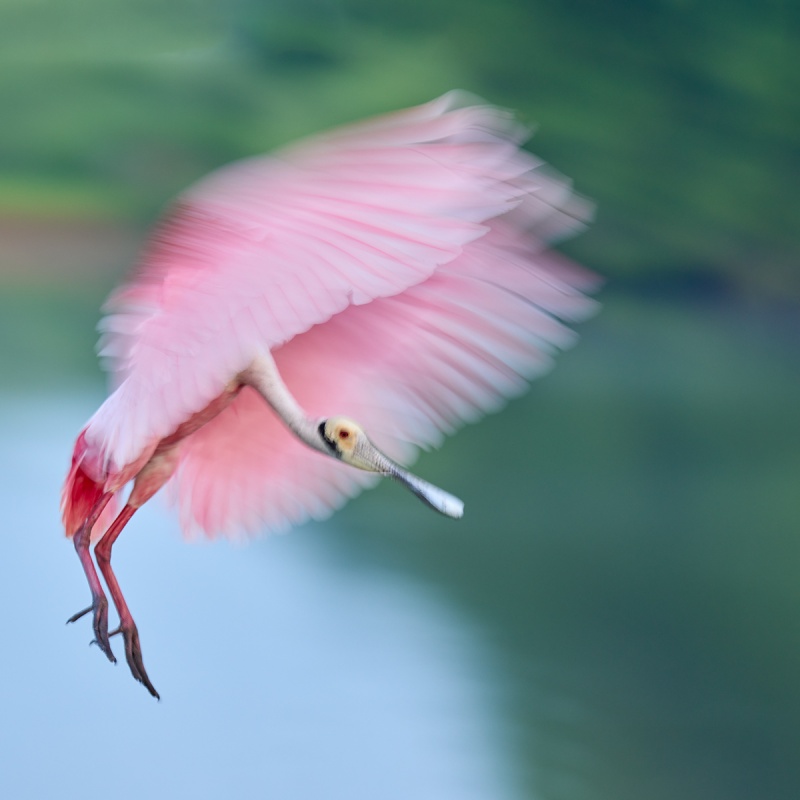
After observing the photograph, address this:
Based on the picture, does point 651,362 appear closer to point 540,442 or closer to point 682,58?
point 540,442

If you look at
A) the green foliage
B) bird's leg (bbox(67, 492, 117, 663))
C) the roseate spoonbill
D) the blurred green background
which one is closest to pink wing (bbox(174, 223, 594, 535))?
the roseate spoonbill

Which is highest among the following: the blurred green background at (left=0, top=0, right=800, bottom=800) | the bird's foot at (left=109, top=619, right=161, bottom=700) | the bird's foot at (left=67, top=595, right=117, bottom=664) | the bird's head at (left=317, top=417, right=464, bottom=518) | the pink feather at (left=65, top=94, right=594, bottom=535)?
the pink feather at (left=65, top=94, right=594, bottom=535)

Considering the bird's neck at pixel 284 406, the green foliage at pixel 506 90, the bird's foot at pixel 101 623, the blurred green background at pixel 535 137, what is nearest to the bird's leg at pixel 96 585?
the bird's foot at pixel 101 623

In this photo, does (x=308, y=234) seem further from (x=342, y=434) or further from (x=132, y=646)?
(x=132, y=646)

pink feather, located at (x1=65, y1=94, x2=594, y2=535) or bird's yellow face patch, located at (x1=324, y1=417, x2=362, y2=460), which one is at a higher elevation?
pink feather, located at (x1=65, y1=94, x2=594, y2=535)

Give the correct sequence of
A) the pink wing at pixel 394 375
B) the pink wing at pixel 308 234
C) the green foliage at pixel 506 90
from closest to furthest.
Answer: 1. the pink wing at pixel 308 234
2. the pink wing at pixel 394 375
3. the green foliage at pixel 506 90

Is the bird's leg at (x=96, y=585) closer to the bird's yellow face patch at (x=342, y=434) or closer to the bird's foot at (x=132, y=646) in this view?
the bird's foot at (x=132, y=646)

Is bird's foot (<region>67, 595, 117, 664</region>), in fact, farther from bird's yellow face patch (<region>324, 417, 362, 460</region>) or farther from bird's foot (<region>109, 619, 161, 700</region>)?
bird's yellow face patch (<region>324, 417, 362, 460</region>)
